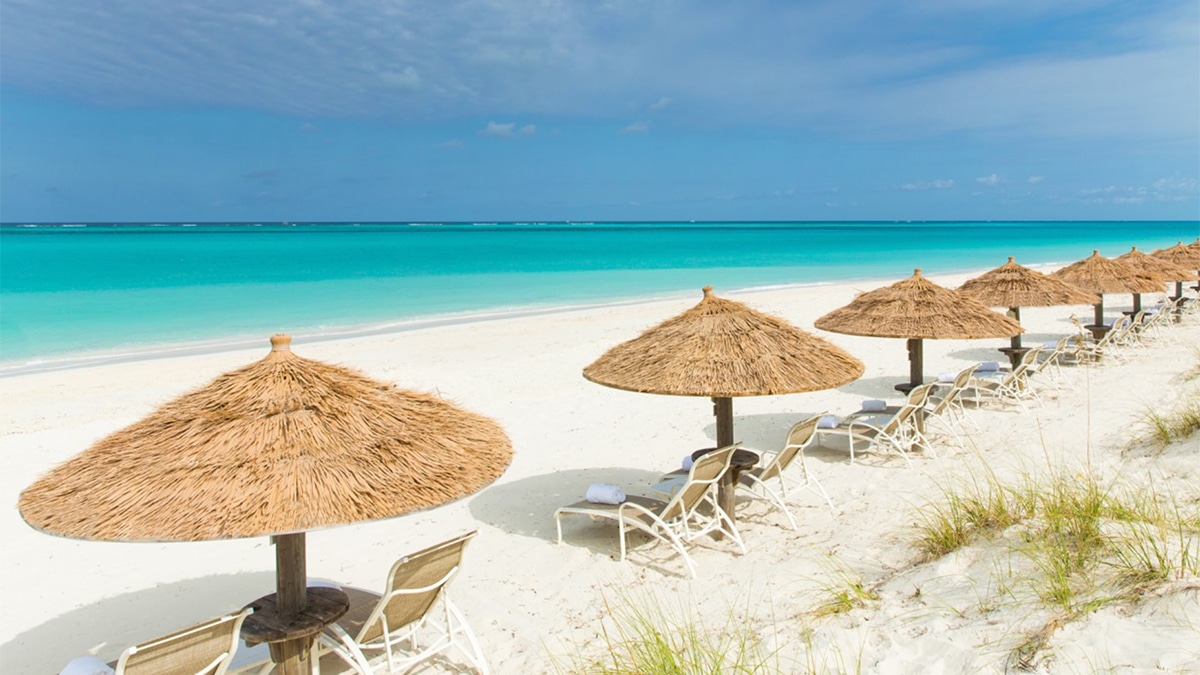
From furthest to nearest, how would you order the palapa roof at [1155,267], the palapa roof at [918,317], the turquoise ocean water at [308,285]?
the turquoise ocean water at [308,285]
the palapa roof at [1155,267]
the palapa roof at [918,317]

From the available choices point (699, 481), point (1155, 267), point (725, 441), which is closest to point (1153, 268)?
point (1155, 267)

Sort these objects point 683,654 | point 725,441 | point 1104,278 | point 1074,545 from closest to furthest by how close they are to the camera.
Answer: point 683,654
point 1074,545
point 725,441
point 1104,278

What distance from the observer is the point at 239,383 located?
322 cm

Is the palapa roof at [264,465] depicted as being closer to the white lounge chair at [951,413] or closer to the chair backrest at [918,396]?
the chair backrest at [918,396]

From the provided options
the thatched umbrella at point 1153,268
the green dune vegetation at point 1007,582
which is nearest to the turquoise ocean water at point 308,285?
the thatched umbrella at point 1153,268

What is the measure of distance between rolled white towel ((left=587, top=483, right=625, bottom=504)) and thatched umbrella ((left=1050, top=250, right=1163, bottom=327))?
9016 millimetres

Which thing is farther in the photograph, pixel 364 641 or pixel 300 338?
pixel 300 338

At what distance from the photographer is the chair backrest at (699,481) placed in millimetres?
4590

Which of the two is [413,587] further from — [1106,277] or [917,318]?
[1106,277]

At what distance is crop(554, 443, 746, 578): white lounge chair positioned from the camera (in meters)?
4.59

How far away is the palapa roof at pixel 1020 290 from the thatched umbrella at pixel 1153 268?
3.65m

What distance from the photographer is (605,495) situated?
5.02 metres

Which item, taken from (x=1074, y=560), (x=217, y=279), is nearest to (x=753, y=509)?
(x=1074, y=560)

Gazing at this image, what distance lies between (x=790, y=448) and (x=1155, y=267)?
36.2 feet
